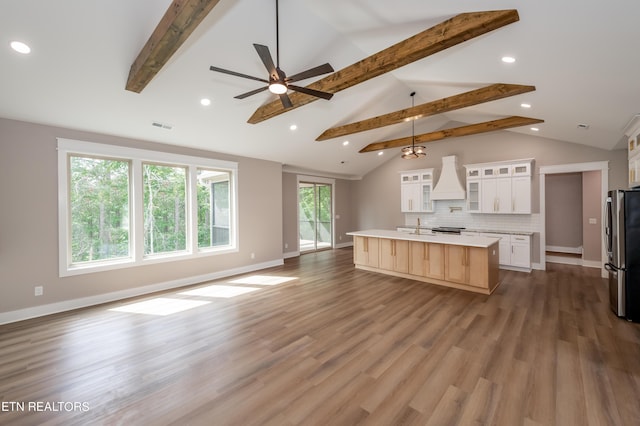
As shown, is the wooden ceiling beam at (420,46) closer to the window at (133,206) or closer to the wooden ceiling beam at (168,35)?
the wooden ceiling beam at (168,35)

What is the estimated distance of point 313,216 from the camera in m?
9.05

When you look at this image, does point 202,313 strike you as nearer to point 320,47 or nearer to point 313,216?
point 320,47

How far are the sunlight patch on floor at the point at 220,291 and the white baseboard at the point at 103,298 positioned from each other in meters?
0.50

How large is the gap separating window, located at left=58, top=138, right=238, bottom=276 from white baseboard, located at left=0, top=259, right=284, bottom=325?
45 cm

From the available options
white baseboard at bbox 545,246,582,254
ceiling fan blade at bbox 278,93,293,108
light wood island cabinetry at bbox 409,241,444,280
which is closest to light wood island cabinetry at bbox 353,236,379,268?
light wood island cabinetry at bbox 409,241,444,280

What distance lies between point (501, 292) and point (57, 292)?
22.9ft

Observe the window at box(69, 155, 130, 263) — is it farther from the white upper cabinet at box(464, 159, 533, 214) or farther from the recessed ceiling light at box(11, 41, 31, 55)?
the white upper cabinet at box(464, 159, 533, 214)

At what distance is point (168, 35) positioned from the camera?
2434mm

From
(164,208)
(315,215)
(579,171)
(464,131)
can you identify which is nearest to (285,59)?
(164,208)

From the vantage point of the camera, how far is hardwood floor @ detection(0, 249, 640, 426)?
191 centimetres

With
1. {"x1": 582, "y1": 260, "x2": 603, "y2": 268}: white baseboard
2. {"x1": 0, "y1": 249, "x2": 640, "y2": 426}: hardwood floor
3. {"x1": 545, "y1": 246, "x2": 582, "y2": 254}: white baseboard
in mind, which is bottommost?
{"x1": 0, "y1": 249, "x2": 640, "y2": 426}: hardwood floor

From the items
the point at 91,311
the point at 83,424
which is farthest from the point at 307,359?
the point at 91,311

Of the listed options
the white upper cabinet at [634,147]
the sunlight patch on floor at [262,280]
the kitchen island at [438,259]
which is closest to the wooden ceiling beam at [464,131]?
the white upper cabinet at [634,147]

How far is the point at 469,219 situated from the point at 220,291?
632cm
